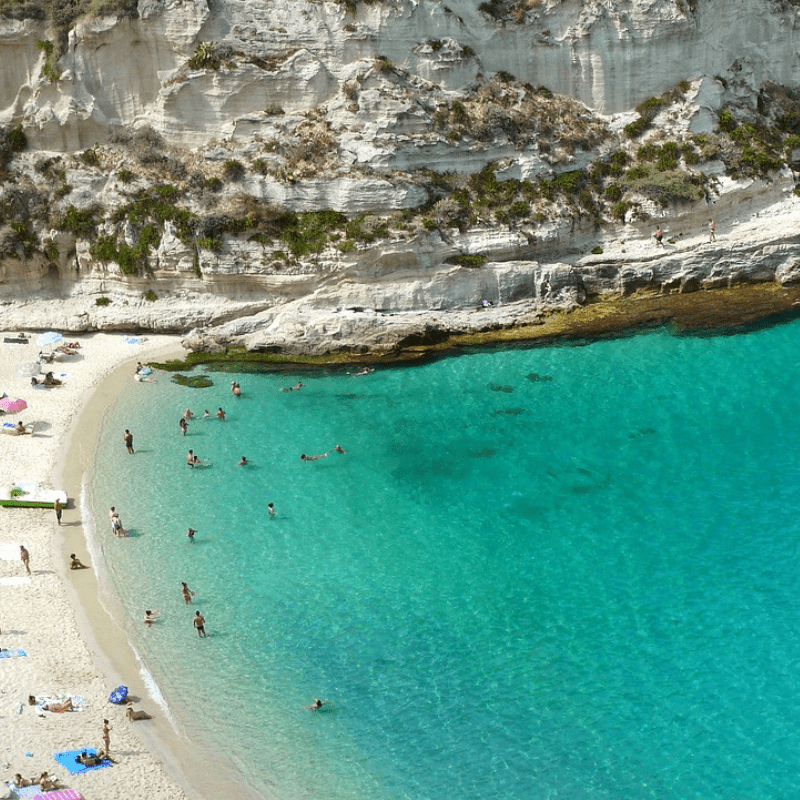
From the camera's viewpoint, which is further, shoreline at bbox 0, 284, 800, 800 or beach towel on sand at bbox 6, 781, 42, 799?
shoreline at bbox 0, 284, 800, 800

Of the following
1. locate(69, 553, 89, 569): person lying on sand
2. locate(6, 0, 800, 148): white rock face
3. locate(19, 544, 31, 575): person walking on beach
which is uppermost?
locate(6, 0, 800, 148): white rock face

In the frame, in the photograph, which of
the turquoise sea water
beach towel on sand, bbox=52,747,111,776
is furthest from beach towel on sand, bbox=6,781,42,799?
the turquoise sea water

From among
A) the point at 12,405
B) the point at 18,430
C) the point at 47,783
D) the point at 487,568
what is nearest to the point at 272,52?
the point at 12,405

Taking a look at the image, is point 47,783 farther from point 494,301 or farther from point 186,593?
point 494,301

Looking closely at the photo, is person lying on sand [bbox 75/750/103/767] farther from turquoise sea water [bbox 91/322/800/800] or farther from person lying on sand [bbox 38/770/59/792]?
turquoise sea water [bbox 91/322/800/800]

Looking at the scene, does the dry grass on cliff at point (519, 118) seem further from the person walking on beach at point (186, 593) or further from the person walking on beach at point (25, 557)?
the person walking on beach at point (25, 557)
